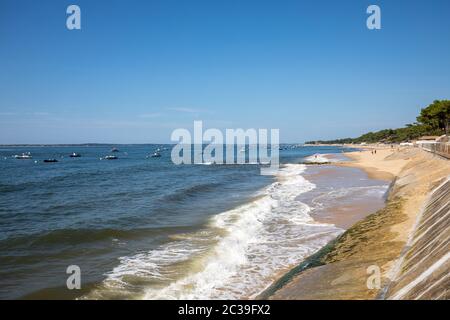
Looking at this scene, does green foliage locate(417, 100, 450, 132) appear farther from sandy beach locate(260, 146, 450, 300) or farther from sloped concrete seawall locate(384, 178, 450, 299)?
sloped concrete seawall locate(384, 178, 450, 299)

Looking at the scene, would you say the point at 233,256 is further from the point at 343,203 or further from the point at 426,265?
the point at 343,203

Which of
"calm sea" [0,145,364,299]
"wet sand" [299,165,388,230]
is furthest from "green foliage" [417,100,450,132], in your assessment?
"calm sea" [0,145,364,299]

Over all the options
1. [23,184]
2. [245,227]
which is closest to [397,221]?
[245,227]

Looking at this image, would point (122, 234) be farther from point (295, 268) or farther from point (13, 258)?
point (295, 268)

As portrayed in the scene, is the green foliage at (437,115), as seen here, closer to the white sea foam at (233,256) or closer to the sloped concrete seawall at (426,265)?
the white sea foam at (233,256)

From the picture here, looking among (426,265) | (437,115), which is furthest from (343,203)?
(437,115)

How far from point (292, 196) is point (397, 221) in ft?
50.6

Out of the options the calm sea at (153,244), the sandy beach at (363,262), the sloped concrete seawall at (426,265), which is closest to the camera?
the sloped concrete seawall at (426,265)

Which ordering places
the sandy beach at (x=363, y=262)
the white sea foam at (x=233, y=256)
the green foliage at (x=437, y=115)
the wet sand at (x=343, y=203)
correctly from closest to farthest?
the sandy beach at (x=363, y=262)
the white sea foam at (x=233, y=256)
the wet sand at (x=343, y=203)
the green foliage at (x=437, y=115)

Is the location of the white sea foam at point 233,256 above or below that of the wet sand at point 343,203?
below

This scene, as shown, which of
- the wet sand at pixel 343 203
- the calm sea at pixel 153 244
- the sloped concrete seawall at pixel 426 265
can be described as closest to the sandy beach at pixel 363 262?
the sloped concrete seawall at pixel 426 265

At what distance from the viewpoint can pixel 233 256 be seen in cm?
1409

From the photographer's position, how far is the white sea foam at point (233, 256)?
11.1 m
